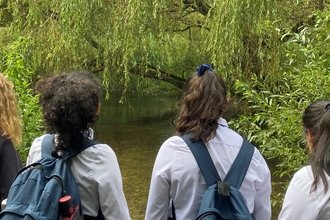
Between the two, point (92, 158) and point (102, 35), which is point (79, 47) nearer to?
point (102, 35)

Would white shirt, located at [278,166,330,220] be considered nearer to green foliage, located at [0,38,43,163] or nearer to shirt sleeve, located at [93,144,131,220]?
shirt sleeve, located at [93,144,131,220]

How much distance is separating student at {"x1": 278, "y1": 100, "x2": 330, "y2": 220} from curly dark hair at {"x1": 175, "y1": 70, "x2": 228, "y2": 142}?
1.40 ft

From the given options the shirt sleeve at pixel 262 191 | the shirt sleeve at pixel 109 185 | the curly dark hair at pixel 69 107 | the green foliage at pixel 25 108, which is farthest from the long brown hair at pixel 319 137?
the green foliage at pixel 25 108

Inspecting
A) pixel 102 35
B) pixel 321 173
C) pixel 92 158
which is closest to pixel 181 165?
pixel 92 158

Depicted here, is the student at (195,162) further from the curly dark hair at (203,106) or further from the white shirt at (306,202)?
the white shirt at (306,202)

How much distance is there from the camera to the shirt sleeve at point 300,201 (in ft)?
5.35

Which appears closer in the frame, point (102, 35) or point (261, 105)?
point (261, 105)

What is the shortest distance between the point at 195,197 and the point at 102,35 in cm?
569

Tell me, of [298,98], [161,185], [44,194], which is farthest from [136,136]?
[44,194]

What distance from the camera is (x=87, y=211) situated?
73.3 inches

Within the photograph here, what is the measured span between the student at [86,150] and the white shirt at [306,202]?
66 centimetres

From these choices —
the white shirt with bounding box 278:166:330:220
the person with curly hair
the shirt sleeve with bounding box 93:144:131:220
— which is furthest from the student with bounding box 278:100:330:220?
the person with curly hair

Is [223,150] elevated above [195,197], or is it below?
above

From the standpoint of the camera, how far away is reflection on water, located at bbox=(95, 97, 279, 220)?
851cm
